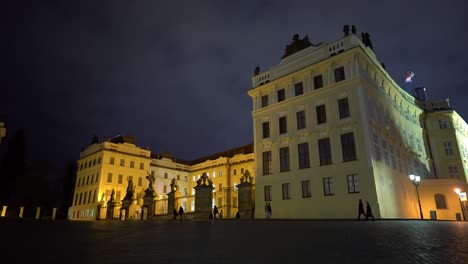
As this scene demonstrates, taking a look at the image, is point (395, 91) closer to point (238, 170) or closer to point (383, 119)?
point (383, 119)

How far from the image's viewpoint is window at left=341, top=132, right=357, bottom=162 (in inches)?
1039

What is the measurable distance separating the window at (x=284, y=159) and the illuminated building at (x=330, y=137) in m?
0.10

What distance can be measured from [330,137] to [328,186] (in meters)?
4.49

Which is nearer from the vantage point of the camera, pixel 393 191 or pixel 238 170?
pixel 393 191

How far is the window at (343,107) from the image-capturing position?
91.4ft

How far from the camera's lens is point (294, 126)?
103 ft

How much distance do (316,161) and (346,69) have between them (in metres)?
9.01

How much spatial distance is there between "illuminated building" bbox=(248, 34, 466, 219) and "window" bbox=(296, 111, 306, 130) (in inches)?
2.0

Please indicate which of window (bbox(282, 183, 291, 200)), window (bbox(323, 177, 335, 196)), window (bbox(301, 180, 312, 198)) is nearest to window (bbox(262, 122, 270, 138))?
window (bbox(282, 183, 291, 200))

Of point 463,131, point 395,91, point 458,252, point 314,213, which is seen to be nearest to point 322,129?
point 314,213

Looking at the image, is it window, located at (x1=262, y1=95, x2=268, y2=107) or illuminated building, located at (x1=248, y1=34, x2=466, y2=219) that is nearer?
illuminated building, located at (x1=248, y1=34, x2=466, y2=219)

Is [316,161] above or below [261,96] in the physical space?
below

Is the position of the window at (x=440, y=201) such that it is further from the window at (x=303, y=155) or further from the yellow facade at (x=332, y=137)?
the window at (x=303, y=155)

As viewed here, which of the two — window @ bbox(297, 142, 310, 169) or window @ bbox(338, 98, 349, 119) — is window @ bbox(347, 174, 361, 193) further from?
window @ bbox(338, 98, 349, 119)
